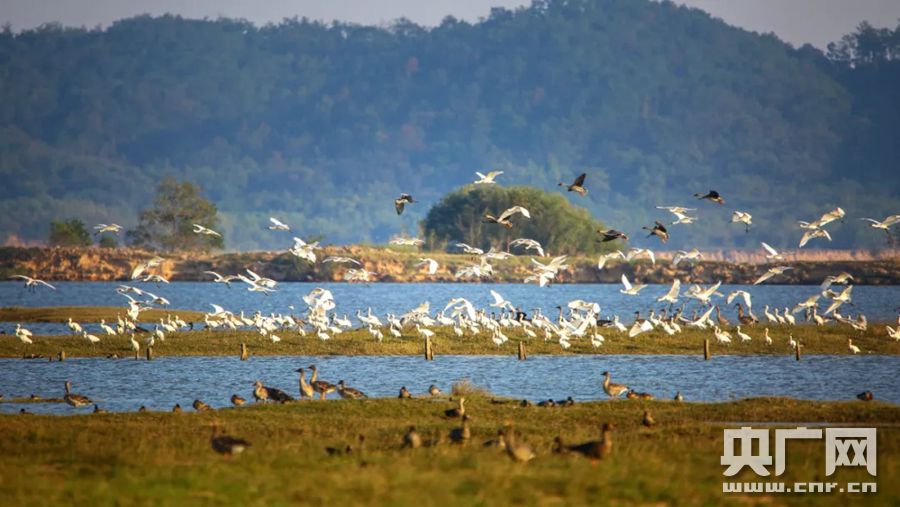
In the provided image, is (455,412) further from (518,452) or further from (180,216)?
(180,216)

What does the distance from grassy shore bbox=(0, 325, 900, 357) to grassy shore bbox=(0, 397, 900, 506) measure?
17.3 m

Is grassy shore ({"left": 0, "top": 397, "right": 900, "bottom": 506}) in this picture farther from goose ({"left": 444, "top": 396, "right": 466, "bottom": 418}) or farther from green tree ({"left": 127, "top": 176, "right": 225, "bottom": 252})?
green tree ({"left": 127, "top": 176, "right": 225, "bottom": 252})

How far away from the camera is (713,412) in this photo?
29.0 meters

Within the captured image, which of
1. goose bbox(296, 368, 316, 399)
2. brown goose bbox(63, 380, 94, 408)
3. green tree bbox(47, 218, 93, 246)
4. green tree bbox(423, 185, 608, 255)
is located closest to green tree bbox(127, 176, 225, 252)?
green tree bbox(47, 218, 93, 246)

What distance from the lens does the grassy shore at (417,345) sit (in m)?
46.2

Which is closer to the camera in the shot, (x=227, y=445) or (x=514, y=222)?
(x=227, y=445)

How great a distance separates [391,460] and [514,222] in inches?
4642

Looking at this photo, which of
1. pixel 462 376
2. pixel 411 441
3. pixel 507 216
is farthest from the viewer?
pixel 462 376

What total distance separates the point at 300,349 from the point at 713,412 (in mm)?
21285

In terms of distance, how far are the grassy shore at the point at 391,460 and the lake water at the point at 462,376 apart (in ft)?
21.0

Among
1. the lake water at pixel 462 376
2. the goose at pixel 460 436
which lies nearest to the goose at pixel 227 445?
the goose at pixel 460 436

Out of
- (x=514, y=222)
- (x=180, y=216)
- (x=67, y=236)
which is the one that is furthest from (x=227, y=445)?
(x=180, y=216)

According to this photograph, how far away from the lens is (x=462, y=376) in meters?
41.3

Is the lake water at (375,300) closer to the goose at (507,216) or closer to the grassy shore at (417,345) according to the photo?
the grassy shore at (417,345)
